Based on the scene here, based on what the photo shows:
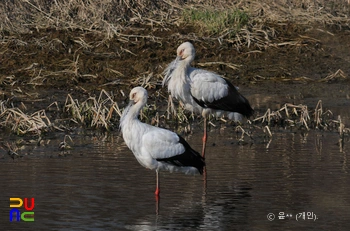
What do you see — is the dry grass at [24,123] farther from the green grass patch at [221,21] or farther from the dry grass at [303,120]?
the green grass patch at [221,21]

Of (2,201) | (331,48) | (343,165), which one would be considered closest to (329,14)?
(331,48)

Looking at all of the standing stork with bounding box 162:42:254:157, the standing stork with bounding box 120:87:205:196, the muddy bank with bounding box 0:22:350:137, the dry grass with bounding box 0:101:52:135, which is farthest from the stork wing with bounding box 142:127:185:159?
the muddy bank with bounding box 0:22:350:137

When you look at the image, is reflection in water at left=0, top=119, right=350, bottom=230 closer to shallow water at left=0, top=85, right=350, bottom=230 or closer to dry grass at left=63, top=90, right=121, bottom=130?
shallow water at left=0, top=85, right=350, bottom=230

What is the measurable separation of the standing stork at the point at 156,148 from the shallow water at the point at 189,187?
28 cm

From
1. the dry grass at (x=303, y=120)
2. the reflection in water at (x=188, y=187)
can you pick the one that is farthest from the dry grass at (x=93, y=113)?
the dry grass at (x=303, y=120)

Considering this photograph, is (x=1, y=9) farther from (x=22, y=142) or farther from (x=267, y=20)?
(x=22, y=142)

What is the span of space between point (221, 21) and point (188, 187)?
340 inches

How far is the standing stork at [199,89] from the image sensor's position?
1265 cm

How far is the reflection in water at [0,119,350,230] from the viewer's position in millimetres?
8773

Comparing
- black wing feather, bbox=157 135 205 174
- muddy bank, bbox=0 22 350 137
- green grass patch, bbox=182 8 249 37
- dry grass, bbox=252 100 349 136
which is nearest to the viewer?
black wing feather, bbox=157 135 205 174

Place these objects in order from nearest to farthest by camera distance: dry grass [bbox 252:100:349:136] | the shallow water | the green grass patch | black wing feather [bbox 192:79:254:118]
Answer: the shallow water < black wing feather [bbox 192:79:254:118] < dry grass [bbox 252:100:349:136] < the green grass patch

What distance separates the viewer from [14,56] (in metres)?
17.2

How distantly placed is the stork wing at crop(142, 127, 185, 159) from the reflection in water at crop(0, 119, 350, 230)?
0.42 meters

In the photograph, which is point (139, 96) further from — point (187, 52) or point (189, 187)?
point (187, 52)
